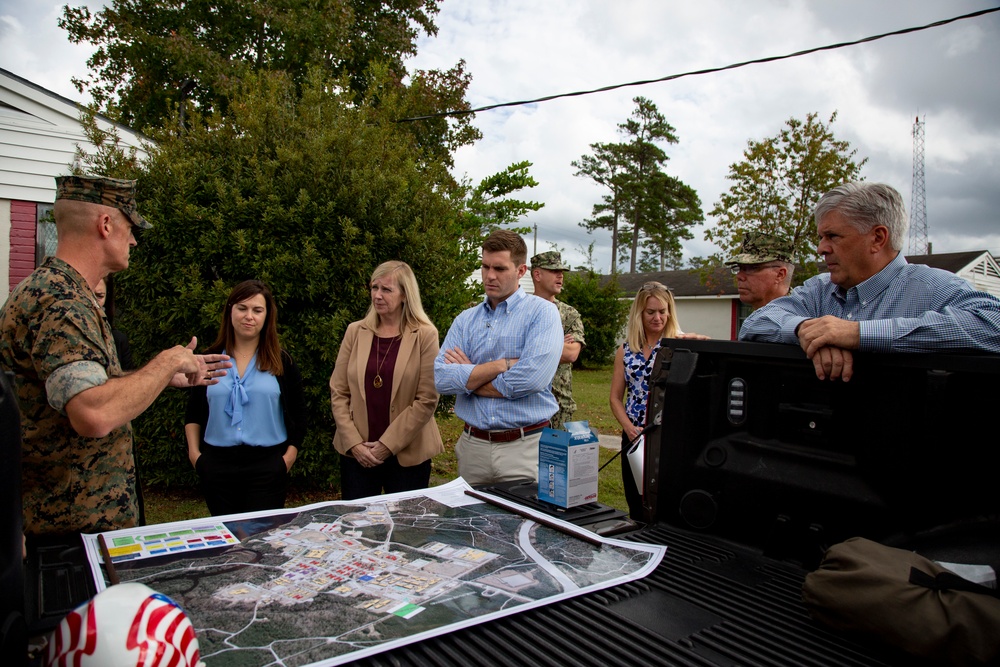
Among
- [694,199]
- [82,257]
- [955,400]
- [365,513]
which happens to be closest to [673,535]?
[955,400]

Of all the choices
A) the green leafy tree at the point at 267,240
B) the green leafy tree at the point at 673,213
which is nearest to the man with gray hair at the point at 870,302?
the green leafy tree at the point at 267,240

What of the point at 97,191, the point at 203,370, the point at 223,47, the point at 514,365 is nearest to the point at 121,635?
the point at 203,370

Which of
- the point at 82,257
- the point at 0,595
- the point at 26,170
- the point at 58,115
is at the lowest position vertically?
the point at 0,595

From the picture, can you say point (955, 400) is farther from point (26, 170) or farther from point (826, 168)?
point (826, 168)

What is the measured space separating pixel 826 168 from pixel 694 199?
76.3 feet

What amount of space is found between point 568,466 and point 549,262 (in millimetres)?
3428

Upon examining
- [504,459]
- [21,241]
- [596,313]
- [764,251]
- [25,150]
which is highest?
[25,150]

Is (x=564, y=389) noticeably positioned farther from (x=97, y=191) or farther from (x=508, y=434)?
(x=97, y=191)

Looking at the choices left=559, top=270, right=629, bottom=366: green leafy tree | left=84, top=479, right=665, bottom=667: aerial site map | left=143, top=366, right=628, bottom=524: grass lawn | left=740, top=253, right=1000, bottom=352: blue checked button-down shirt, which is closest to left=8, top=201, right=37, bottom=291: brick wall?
left=143, top=366, right=628, bottom=524: grass lawn

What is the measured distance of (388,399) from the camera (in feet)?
11.7

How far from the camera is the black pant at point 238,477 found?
3.19 metres

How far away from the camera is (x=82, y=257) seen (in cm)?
212

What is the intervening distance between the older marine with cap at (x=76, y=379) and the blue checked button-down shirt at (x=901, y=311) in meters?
1.86

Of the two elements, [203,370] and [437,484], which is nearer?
[203,370]
